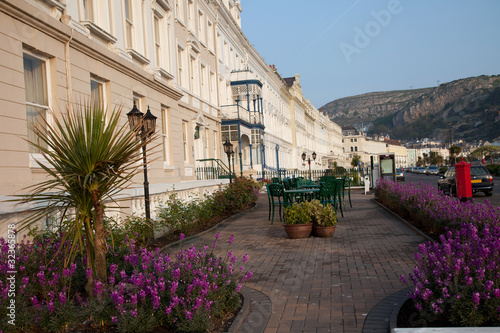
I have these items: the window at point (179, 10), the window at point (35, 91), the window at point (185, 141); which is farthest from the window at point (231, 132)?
the window at point (35, 91)

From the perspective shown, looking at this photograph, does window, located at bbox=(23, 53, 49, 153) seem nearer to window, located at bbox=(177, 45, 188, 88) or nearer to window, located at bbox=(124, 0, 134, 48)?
window, located at bbox=(124, 0, 134, 48)

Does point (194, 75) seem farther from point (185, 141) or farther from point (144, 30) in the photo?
point (144, 30)

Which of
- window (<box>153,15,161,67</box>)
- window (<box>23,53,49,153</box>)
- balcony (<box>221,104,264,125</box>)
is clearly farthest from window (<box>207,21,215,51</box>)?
Result: window (<box>23,53,49,153</box>)

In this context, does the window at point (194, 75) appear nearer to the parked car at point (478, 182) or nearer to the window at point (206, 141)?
the window at point (206, 141)

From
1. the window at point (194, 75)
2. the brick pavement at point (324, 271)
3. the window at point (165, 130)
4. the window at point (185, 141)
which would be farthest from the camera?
the window at point (194, 75)

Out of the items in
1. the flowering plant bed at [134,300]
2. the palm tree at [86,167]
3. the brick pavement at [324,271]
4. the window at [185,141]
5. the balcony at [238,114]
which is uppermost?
the balcony at [238,114]

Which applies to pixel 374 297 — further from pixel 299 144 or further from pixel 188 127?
pixel 299 144

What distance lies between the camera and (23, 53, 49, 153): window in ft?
27.3

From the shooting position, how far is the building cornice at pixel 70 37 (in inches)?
310

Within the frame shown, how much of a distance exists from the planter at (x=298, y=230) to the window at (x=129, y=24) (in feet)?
25.8

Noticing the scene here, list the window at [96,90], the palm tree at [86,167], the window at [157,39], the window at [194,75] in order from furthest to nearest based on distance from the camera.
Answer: the window at [194,75], the window at [157,39], the window at [96,90], the palm tree at [86,167]

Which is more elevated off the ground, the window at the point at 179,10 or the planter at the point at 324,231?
the window at the point at 179,10

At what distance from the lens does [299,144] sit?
68.9m

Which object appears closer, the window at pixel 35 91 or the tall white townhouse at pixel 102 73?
the tall white townhouse at pixel 102 73
